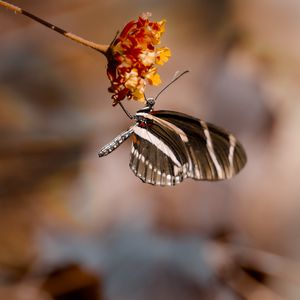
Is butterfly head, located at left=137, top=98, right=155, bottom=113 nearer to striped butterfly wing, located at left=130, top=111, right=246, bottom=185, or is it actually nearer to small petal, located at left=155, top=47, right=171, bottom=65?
striped butterfly wing, located at left=130, top=111, right=246, bottom=185

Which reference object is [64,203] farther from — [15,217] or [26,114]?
[26,114]

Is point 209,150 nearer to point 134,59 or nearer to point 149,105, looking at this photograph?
point 149,105

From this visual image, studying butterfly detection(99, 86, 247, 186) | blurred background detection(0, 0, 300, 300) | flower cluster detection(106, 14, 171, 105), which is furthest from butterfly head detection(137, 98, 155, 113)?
blurred background detection(0, 0, 300, 300)

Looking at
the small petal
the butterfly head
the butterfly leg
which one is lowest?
the butterfly leg

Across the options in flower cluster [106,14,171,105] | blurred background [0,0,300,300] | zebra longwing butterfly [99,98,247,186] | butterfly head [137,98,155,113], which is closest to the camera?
flower cluster [106,14,171,105]

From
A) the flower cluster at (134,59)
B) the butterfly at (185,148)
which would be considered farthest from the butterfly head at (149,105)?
the flower cluster at (134,59)

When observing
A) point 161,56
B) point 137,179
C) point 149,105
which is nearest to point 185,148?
point 149,105

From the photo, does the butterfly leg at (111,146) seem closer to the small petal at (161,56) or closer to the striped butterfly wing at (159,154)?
the striped butterfly wing at (159,154)

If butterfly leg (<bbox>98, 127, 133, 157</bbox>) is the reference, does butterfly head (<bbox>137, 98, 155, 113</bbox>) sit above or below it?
above

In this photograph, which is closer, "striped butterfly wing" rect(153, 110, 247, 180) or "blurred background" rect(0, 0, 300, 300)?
"striped butterfly wing" rect(153, 110, 247, 180)
